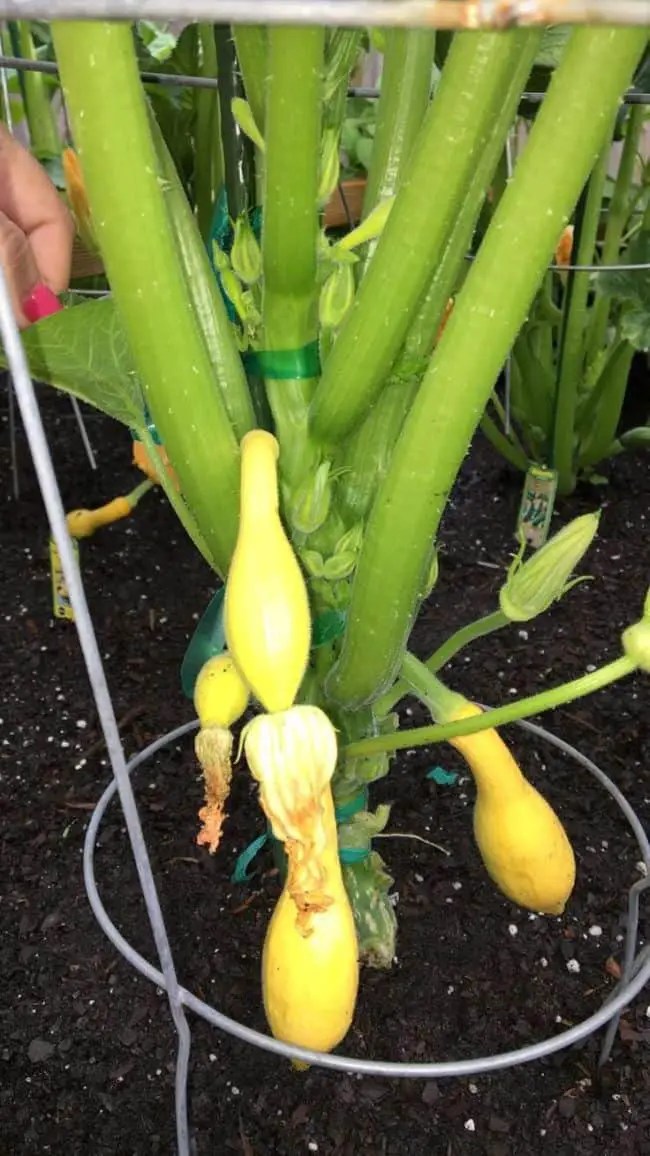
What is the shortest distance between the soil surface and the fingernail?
1.89 ft

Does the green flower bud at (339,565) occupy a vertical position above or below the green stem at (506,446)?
above

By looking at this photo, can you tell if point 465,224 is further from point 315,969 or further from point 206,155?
point 206,155

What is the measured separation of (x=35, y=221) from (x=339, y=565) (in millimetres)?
294

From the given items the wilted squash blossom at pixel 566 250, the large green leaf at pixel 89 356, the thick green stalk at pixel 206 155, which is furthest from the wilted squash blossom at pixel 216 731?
the wilted squash blossom at pixel 566 250

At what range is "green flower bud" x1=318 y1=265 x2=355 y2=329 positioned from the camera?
513 millimetres

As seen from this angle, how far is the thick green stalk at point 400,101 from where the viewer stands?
0.53 metres

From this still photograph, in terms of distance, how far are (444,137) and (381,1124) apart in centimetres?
72

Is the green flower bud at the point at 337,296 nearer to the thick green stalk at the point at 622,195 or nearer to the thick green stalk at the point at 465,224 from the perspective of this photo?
the thick green stalk at the point at 465,224

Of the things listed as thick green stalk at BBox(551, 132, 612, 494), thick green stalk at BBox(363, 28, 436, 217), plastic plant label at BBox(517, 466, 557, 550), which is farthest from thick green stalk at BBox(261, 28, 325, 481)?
thick green stalk at BBox(551, 132, 612, 494)

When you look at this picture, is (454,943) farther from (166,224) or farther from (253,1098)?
(166,224)

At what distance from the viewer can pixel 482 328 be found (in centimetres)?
43

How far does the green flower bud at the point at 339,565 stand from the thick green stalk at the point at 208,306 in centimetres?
9

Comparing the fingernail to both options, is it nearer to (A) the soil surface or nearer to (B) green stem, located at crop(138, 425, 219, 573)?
(B) green stem, located at crop(138, 425, 219, 573)

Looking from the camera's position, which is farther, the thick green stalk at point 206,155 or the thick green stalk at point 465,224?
the thick green stalk at point 206,155
